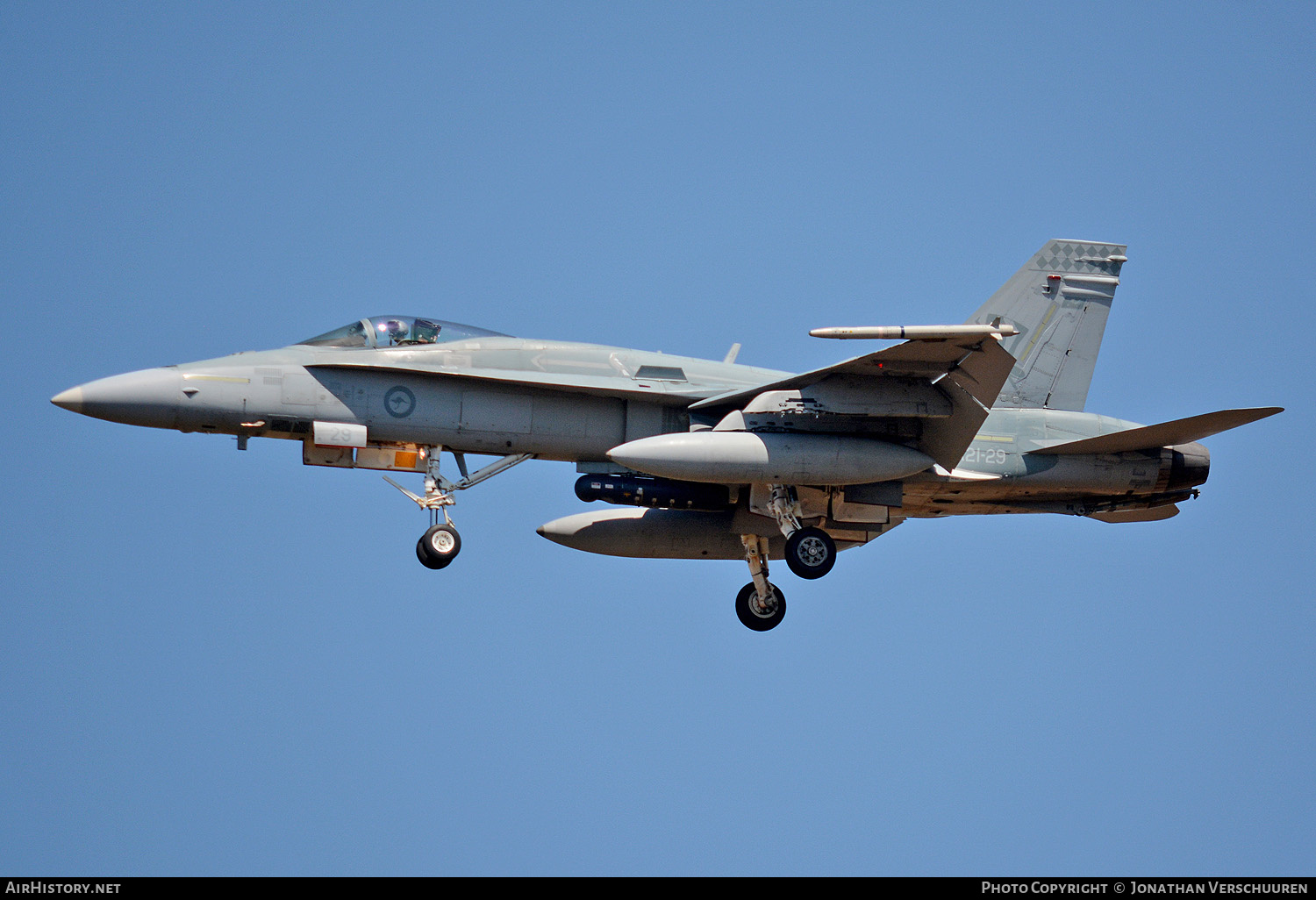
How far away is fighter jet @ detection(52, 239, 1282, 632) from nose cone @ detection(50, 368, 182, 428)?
19 millimetres

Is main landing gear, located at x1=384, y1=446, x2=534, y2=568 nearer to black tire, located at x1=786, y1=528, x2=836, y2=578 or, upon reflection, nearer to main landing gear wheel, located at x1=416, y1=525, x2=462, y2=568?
main landing gear wheel, located at x1=416, y1=525, x2=462, y2=568

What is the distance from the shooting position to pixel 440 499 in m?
17.4

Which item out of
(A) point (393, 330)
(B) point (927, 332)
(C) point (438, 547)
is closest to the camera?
(B) point (927, 332)

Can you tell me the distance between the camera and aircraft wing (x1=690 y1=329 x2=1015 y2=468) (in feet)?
55.1

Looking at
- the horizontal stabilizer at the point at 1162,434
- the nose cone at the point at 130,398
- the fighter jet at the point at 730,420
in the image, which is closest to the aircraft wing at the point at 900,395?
the fighter jet at the point at 730,420

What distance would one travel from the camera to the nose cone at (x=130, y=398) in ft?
53.8

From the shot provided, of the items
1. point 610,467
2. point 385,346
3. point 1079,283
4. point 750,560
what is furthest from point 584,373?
point 1079,283

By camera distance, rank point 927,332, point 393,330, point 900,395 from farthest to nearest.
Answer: point 393,330
point 900,395
point 927,332

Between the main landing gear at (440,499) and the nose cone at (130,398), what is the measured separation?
2.56 meters

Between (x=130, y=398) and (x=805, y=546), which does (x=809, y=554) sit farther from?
(x=130, y=398)

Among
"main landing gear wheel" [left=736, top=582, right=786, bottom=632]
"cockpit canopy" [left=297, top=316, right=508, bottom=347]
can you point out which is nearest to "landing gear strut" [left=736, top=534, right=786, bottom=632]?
"main landing gear wheel" [left=736, top=582, right=786, bottom=632]

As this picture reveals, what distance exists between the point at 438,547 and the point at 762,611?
505 centimetres

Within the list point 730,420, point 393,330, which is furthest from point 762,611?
point 393,330

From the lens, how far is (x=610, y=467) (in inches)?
712
